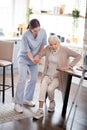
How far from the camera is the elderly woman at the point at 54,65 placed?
4.34 meters

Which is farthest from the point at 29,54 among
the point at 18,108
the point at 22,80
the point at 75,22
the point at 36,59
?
the point at 75,22

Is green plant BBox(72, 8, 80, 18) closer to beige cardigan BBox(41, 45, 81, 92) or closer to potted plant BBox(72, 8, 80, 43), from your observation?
potted plant BBox(72, 8, 80, 43)

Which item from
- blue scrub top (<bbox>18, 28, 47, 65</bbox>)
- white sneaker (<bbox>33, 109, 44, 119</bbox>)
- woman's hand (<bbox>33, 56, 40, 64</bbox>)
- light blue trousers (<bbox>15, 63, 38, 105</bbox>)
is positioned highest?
blue scrub top (<bbox>18, 28, 47, 65</bbox>)

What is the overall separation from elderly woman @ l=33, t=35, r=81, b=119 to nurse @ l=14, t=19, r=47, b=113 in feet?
0.47

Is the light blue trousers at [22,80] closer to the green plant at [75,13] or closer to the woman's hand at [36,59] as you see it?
the woman's hand at [36,59]

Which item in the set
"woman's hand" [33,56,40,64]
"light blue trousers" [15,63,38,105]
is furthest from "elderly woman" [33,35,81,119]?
"light blue trousers" [15,63,38,105]

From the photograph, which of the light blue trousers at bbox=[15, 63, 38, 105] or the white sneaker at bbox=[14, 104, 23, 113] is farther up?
the light blue trousers at bbox=[15, 63, 38, 105]

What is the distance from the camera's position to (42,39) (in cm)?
453

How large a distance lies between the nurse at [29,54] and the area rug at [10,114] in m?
0.08

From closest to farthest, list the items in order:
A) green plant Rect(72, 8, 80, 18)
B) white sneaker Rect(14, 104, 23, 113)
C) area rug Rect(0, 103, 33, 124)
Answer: area rug Rect(0, 103, 33, 124) → white sneaker Rect(14, 104, 23, 113) → green plant Rect(72, 8, 80, 18)

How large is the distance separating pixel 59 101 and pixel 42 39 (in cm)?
117

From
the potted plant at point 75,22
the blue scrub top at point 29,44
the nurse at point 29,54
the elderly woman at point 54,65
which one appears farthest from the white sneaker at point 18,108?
the potted plant at point 75,22

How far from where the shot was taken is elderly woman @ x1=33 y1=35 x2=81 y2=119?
4.34 metres

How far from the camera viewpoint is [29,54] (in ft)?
14.2
